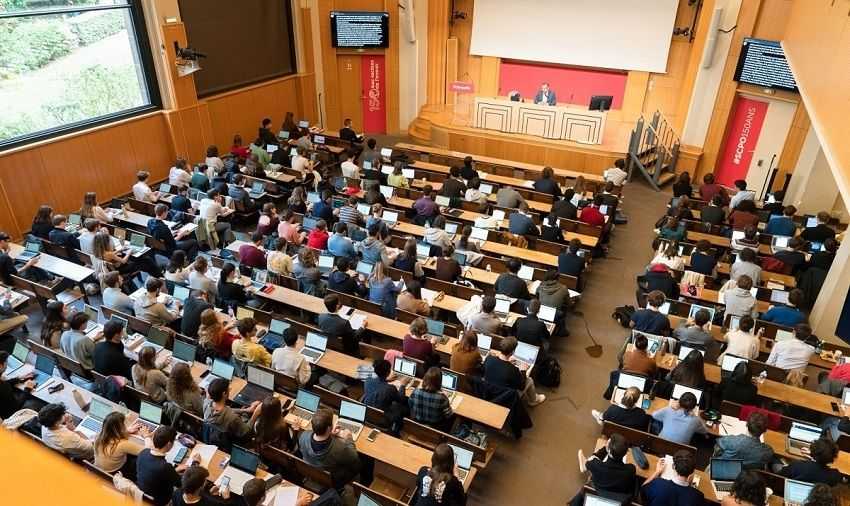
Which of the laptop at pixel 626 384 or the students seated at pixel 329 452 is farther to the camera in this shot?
the laptop at pixel 626 384

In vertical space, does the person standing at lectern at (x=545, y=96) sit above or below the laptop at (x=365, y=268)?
above

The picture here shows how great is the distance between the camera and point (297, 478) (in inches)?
223

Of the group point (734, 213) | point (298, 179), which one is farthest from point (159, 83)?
point (734, 213)

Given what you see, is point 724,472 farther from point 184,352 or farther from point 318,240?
point 318,240

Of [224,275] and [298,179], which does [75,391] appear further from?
[298,179]

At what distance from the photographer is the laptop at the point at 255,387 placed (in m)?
6.36

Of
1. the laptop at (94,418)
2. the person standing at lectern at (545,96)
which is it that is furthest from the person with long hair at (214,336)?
the person standing at lectern at (545,96)

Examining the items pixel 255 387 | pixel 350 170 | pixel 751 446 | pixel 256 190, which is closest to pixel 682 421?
pixel 751 446

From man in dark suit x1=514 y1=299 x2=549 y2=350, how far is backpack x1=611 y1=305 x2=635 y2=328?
2259 millimetres

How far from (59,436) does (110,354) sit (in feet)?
4.01

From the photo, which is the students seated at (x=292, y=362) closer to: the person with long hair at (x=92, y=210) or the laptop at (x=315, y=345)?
the laptop at (x=315, y=345)

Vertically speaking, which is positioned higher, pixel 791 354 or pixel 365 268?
pixel 791 354

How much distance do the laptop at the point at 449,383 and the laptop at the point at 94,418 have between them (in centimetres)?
355

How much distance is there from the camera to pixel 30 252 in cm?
907
